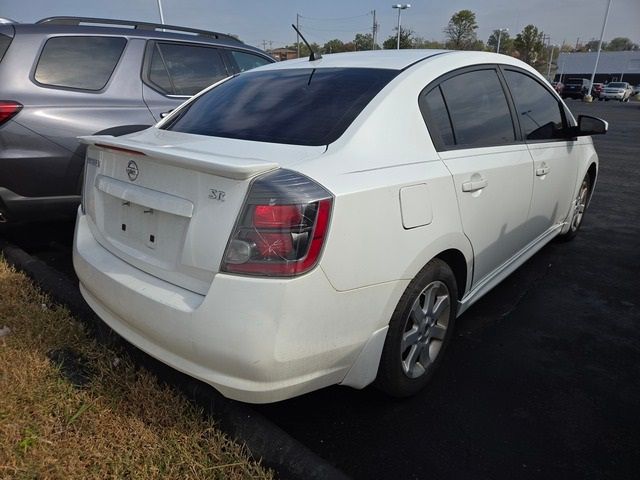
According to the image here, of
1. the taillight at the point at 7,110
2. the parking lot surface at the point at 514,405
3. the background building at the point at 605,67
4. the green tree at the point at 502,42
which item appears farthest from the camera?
the green tree at the point at 502,42

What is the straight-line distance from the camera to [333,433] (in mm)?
2205

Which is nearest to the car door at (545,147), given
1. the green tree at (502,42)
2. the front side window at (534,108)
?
the front side window at (534,108)

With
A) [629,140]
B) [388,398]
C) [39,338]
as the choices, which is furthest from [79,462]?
[629,140]

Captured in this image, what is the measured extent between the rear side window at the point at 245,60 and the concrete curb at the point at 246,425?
3429 millimetres

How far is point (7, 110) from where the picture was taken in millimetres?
3422

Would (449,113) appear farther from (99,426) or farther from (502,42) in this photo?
(502,42)

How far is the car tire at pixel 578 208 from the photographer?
15.0 feet

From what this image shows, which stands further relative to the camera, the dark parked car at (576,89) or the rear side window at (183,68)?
the dark parked car at (576,89)

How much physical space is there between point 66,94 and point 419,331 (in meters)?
3.23

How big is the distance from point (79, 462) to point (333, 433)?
1040mm

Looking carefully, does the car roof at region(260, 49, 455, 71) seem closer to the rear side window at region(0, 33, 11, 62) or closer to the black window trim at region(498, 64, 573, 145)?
the black window trim at region(498, 64, 573, 145)

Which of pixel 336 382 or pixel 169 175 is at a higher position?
pixel 169 175

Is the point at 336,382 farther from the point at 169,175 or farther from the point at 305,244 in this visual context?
the point at 169,175

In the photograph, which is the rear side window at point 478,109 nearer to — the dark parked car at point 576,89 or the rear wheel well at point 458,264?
the rear wheel well at point 458,264
